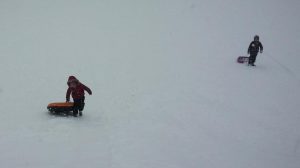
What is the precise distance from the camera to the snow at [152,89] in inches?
414

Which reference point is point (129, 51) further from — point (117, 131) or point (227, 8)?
point (227, 8)

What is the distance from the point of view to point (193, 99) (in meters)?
16.0

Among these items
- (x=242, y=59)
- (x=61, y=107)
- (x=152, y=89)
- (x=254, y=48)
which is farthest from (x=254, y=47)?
(x=61, y=107)

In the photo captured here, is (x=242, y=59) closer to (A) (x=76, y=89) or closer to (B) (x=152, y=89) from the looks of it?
(B) (x=152, y=89)

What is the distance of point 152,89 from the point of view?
17.1m

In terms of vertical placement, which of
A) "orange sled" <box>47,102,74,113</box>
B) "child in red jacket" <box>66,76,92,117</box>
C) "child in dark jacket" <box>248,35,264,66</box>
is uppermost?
"child in dark jacket" <box>248,35,264,66</box>

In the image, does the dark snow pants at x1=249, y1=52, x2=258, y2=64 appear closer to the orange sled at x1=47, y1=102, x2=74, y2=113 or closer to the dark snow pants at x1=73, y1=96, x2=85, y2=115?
the dark snow pants at x1=73, y1=96, x2=85, y2=115

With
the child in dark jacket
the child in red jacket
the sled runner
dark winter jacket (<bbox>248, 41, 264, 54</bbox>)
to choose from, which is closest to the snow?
the child in red jacket

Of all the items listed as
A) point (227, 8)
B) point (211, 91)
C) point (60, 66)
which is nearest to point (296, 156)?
point (211, 91)

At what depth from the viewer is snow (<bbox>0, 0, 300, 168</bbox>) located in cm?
1052

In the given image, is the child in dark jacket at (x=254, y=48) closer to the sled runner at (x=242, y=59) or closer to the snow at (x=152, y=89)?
the sled runner at (x=242, y=59)

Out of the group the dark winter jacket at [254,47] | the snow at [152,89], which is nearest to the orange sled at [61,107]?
the snow at [152,89]

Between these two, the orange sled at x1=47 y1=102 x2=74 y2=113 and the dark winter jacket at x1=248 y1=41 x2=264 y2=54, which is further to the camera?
the dark winter jacket at x1=248 y1=41 x2=264 y2=54

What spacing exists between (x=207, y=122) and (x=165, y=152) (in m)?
3.58
